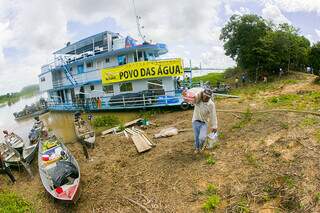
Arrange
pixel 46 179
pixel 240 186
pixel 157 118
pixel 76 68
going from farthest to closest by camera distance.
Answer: pixel 76 68, pixel 157 118, pixel 46 179, pixel 240 186

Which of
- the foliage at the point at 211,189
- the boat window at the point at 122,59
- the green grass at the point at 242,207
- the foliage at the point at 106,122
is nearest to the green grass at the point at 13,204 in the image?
the foliage at the point at 211,189

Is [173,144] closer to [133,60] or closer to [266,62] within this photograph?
[133,60]

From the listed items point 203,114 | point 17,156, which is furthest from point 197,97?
point 17,156

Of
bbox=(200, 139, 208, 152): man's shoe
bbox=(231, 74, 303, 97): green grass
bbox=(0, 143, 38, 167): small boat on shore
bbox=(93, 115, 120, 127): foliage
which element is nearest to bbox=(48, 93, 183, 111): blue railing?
bbox=(93, 115, 120, 127): foliage

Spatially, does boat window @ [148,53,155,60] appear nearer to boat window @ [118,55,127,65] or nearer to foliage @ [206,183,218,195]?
boat window @ [118,55,127,65]

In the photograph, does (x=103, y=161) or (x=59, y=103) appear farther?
(x=59, y=103)

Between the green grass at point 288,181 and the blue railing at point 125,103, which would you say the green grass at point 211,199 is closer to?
the green grass at point 288,181

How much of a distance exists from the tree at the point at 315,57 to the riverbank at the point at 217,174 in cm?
2397

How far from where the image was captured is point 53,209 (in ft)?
28.8

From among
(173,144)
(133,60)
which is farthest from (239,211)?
(133,60)

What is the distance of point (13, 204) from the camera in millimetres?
9266

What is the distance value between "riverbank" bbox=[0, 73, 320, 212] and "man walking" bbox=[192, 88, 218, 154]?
2.33ft

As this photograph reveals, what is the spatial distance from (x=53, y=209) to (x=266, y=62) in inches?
1083

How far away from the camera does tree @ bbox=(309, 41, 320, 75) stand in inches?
1293
